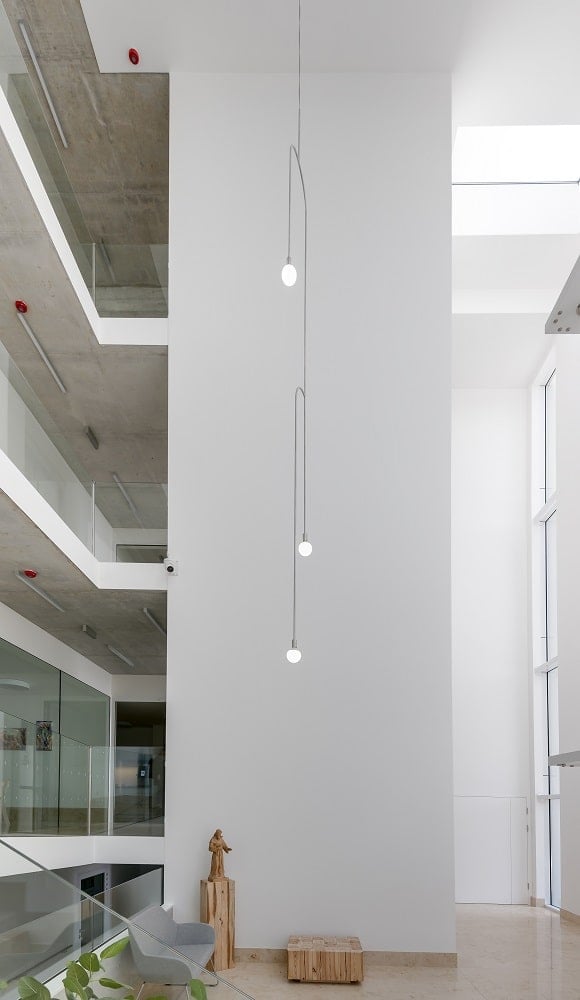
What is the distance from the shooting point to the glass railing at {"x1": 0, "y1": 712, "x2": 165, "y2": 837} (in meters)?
9.49

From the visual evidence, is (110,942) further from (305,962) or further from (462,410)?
(462,410)

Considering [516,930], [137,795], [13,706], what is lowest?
[516,930]

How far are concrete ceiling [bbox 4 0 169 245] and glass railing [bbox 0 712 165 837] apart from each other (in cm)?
491

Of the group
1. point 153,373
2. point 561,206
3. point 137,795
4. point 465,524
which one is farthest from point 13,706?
point 561,206

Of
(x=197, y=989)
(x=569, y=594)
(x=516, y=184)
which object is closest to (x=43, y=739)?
(x=569, y=594)

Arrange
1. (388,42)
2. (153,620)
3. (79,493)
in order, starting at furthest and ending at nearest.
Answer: (153,620) → (79,493) → (388,42)

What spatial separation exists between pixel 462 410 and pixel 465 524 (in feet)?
5.70

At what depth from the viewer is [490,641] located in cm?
1509

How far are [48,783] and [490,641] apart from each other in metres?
7.23

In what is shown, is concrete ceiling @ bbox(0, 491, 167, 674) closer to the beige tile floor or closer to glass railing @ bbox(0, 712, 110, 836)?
glass railing @ bbox(0, 712, 110, 836)

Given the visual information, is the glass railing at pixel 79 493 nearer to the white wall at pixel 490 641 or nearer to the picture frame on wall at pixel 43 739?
the picture frame on wall at pixel 43 739

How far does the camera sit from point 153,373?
35.3 ft

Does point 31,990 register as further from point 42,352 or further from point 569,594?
point 569,594

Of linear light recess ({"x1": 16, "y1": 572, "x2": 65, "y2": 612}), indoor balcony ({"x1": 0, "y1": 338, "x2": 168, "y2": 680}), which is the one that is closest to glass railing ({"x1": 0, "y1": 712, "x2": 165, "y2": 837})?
linear light recess ({"x1": 16, "y1": 572, "x2": 65, "y2": 612})
